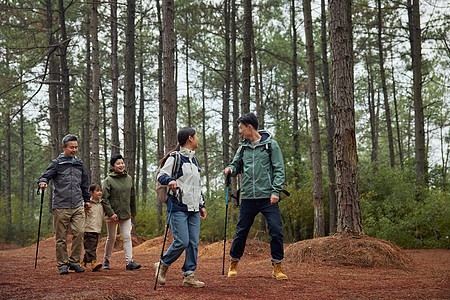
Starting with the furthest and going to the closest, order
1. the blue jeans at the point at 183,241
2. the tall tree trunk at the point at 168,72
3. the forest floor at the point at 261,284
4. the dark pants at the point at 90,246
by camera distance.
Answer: the tall tree trunk at the point at 168,72
the dark pants at the point at 90,246
the blue jeans at the point at 183,241
the forest floor at the point at 261,284

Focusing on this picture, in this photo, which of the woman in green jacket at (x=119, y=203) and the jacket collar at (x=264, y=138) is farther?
the woman in green jacket at (x=119, y=203)

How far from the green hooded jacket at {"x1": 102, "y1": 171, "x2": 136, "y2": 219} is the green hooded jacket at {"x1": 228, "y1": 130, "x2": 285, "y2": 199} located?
2.37 metres

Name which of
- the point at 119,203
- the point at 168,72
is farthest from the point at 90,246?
the point at 168,72

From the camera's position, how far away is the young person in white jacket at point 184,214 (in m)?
5.15

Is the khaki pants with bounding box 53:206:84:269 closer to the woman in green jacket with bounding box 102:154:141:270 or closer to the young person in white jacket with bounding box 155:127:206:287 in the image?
the woman in green jacket with bounding box 102:154:141:270

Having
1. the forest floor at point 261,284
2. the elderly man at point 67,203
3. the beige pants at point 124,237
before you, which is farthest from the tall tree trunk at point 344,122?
the elderly man at point 67,203

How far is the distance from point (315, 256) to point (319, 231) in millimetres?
4382

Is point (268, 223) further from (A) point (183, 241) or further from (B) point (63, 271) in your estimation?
(B) point (63, 271)

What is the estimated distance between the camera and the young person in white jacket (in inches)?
203

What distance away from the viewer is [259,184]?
589cm

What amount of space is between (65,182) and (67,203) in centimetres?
33

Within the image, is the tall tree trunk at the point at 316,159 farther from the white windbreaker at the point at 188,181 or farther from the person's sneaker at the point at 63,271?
the white windbreaker at the point at 188,181

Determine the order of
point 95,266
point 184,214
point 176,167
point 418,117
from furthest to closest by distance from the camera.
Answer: point 418,117 < point 95,266 < point 176,167 < point 184,214

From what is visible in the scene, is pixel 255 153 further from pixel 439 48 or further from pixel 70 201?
pixel 439 48
